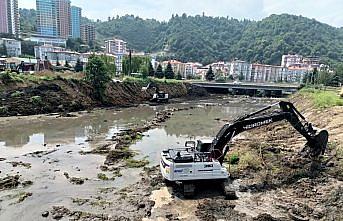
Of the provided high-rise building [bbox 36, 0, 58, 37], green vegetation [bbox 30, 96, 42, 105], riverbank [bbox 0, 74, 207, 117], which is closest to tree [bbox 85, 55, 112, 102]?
riverbank [bbox 0, 74, 207, 117]

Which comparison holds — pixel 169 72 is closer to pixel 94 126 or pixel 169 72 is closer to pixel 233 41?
pixel 94 126

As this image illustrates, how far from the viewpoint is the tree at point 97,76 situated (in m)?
42.5

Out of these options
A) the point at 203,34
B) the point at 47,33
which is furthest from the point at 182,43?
the point at 47,33

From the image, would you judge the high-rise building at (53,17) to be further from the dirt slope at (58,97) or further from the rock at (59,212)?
the rock at (59,212)

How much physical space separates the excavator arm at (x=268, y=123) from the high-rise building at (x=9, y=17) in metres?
125

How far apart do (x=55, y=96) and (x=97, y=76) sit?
22.9 ft

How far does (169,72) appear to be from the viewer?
75.6m

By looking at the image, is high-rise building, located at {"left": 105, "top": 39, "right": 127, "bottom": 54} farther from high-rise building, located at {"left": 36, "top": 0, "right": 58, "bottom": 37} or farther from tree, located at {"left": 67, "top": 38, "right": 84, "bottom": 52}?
high-rise building, located at {"left": 36, "top": 0, "right": 58, "bottom": 37}

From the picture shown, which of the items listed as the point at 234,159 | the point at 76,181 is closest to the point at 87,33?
the point at 234,159

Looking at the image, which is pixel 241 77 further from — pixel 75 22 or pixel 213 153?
pixel 213 153

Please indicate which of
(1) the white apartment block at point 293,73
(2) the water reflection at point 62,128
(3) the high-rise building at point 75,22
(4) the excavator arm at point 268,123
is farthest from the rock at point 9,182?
(3) the high-rise building at point 75,22

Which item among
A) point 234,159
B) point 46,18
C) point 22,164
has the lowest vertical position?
point 22,164

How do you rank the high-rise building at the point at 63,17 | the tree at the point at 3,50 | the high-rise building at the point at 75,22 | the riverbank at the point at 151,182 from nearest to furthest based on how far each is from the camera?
1. the riverbank at the point at 151,182
2. the tree at the point at 3,50
3. the high-rise building at the point at 63,17
4. the high-rise building at the point at 75,22

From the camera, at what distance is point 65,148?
20.7 meters
